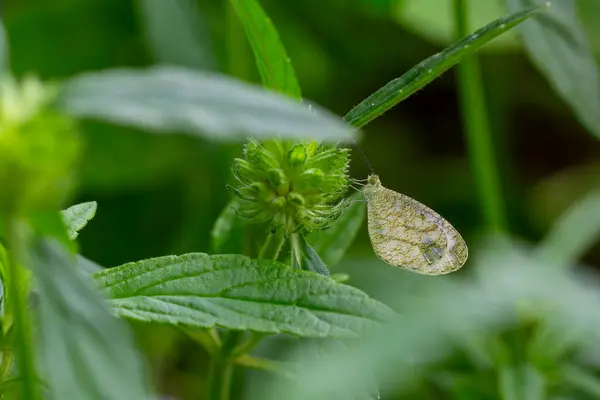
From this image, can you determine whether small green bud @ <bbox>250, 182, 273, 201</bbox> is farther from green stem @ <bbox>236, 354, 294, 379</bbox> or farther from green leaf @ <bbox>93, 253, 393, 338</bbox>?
green stem @ <bbox>236, 354, 294, 379</bbox>

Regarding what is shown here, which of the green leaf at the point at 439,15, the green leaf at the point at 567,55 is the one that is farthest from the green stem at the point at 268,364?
the green leaf at the point at 439,15

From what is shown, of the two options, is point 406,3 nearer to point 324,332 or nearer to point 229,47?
point 229,47

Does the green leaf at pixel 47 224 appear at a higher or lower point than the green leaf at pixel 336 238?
lower

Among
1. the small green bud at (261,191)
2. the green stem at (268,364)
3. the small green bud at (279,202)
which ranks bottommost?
the green stem at (268,364)

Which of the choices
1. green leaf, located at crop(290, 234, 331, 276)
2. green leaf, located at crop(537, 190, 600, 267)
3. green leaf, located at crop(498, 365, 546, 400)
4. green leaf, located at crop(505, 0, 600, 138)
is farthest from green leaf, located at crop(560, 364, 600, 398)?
green leaf, located at crop(290, 234, 331, 276)

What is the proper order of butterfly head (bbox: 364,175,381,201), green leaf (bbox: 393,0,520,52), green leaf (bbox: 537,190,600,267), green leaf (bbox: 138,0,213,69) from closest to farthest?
butterfly head (bbox: 364,175,381,201) < green leaf (bbox: 537,190,600,267) < green leaf (bbox: 138,0,213,69) < green leaf (bbox: 393,0,520,52)

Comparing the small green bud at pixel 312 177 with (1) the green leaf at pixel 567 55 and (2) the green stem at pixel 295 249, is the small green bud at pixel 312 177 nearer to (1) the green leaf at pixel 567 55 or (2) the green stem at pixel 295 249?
(2) the green stem at pixel 295 249
